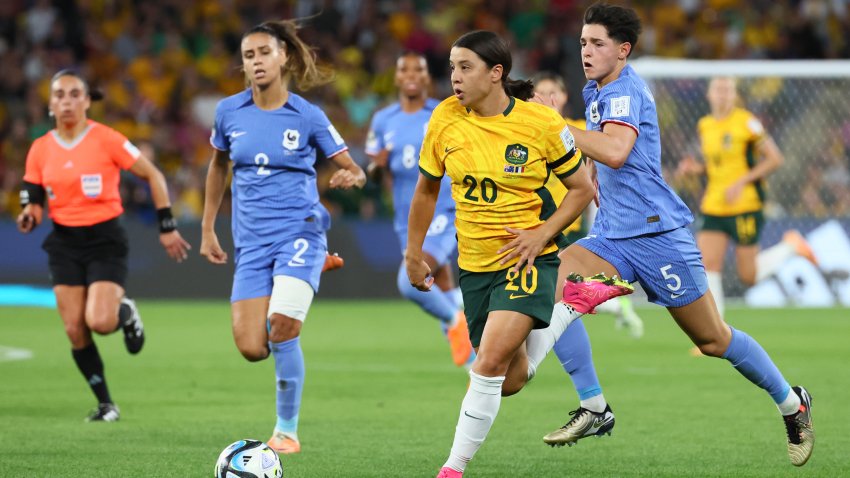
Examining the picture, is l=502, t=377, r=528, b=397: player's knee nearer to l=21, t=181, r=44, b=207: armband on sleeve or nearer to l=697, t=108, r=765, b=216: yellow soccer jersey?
l=21, t=181, r=44, b=207: armband on sleeve

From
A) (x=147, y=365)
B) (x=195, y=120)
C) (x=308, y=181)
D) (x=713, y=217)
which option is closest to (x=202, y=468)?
(x=308, y=181)

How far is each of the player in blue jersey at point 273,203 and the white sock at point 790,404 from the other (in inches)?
100

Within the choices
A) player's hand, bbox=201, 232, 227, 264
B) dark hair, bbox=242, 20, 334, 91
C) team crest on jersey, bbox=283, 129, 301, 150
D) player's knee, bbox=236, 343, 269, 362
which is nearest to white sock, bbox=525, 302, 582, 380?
player's knee, bbox=236, 343, 269, 362

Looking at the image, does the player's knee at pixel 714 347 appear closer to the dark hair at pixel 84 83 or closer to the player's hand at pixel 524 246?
the player's hand at pixel 524 246

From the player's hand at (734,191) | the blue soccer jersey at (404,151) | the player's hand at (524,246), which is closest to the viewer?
the player's hand at (524,246)

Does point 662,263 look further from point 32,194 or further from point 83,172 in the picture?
point 32,194

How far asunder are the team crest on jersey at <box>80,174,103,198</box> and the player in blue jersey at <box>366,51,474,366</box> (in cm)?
273

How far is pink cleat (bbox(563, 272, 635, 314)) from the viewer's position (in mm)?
6496

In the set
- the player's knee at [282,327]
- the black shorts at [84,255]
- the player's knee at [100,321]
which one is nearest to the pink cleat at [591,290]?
the player's knee at [282,327]

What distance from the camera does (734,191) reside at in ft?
42.5

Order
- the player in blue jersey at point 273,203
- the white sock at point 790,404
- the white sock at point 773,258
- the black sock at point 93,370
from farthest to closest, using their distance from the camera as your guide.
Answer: the white sock at point 773,258 → the black sock at point 93,370 → the player in blue jersey at point 273,203 → the white sock at point 790,404

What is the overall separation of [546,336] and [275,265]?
1810 mm

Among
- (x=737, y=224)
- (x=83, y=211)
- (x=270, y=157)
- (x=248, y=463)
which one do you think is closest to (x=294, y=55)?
(x=270, y=157)

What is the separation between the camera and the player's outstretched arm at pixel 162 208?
28.4 feet
